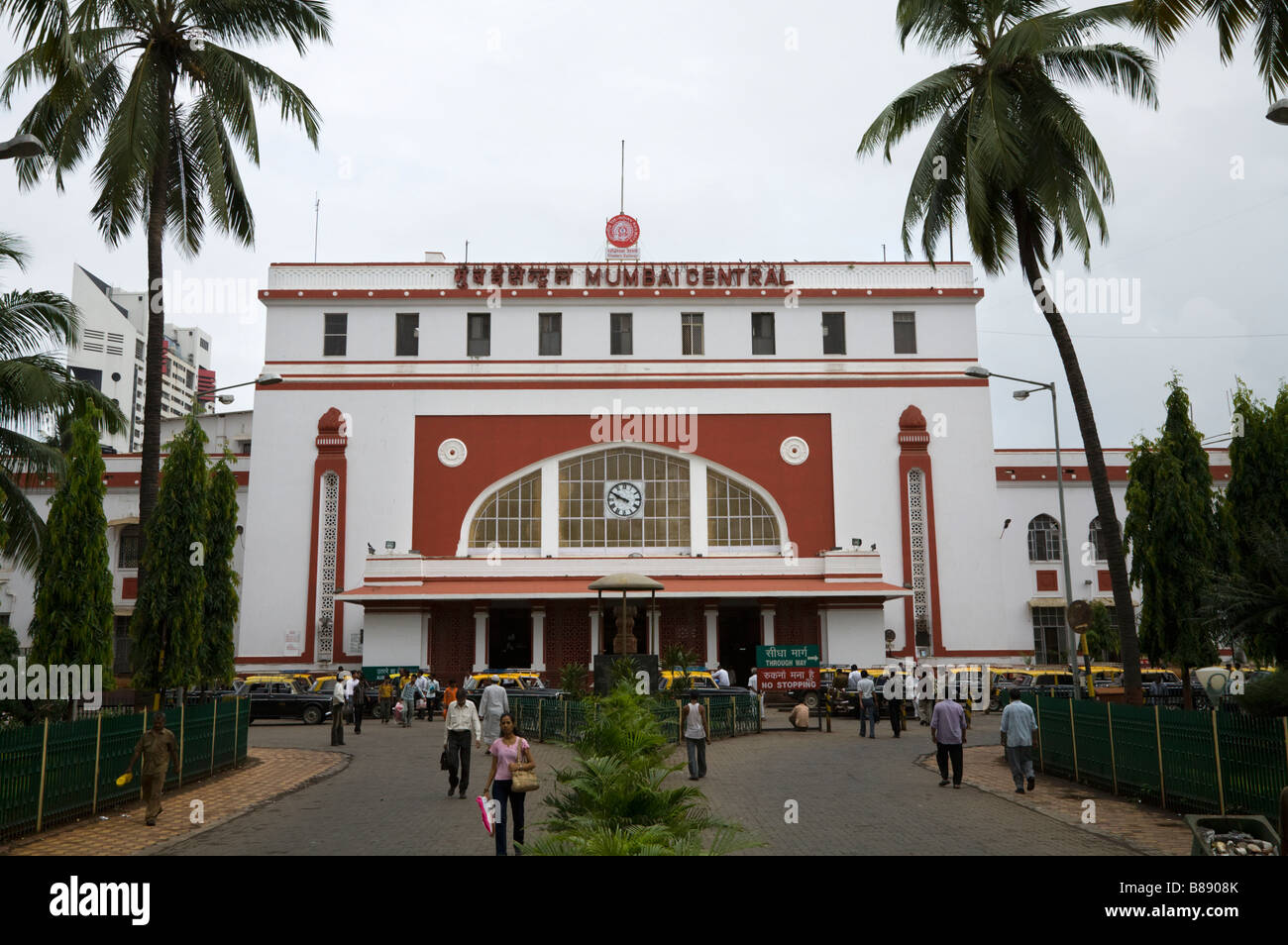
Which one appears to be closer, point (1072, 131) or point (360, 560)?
point (1072, 131)

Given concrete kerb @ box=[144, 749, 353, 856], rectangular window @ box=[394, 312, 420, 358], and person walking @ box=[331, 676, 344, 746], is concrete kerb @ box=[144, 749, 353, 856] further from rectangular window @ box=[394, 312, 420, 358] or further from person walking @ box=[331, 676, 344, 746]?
rectangular window @ box=[394, 312, 420, 358]

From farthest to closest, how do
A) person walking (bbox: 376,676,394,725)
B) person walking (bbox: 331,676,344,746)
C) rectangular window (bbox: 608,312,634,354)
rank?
rectangular window (bbox: 608,312,634,354), person walking (bbox: 376,676,394,725), person walking (bbox: 331,676,344,746)

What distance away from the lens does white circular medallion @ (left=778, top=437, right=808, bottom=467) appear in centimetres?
3903

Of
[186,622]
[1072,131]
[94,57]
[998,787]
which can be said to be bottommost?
[998,787]

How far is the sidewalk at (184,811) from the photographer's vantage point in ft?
37.9

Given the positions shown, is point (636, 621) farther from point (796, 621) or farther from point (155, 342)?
point (155, 342)

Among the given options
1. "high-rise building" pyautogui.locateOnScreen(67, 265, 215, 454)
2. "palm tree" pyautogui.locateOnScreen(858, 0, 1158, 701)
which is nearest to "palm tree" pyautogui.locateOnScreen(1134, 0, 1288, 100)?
"palm tree" pyautogui.locateOnScreen(858, 0, 1158, 701)

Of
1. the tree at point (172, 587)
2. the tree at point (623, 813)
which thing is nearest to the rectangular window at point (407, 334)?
the tree at point (172, 587)

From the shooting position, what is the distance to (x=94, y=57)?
17.8 m

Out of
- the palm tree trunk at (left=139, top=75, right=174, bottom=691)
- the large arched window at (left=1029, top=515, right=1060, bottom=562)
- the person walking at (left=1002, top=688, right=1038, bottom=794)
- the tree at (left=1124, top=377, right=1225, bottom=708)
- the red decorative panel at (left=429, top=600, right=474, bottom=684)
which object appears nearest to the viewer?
the person walking at (left=1002, top=688, right=1038, bottom=794)

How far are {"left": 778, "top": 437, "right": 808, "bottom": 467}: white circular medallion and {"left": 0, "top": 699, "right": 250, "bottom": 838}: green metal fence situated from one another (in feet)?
83.5

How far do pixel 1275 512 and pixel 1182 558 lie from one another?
7.18 ft
